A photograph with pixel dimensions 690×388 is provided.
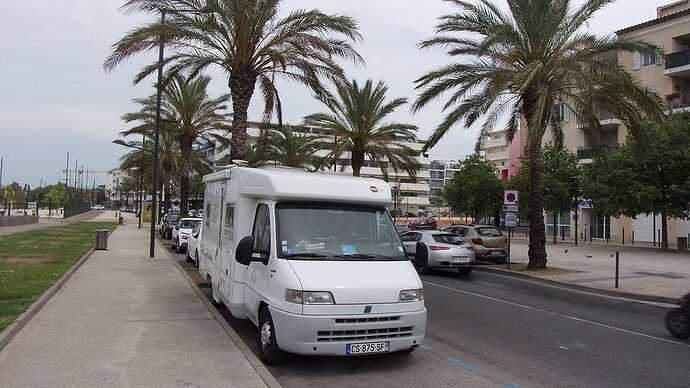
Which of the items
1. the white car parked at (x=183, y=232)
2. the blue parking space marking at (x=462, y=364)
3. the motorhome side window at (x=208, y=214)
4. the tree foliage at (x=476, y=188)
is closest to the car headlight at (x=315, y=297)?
the blue parking space marking at (x=462, y=364)

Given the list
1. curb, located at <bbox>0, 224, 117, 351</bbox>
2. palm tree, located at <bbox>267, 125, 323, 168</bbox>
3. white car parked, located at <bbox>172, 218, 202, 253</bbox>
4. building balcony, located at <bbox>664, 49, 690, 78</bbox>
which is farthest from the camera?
building balcony, located at <bbox>664, 49, 690, 78</bbox>

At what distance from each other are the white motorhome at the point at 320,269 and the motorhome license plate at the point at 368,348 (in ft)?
0.04

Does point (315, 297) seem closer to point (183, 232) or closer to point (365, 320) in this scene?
point (365, 320)

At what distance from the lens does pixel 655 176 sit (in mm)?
27578

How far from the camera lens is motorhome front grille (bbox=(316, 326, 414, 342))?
567 cm

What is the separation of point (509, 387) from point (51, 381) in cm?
465

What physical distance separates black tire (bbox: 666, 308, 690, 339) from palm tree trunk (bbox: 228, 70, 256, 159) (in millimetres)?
10892

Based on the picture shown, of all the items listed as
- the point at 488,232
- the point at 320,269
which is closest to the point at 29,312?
the point at 320,269

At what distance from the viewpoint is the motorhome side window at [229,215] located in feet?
26.6

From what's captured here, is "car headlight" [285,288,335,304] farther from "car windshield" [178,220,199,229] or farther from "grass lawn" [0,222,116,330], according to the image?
"car windshield" [178,220,199,229]

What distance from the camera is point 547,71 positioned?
1709 centimetres

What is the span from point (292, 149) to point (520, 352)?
28775 millimetres

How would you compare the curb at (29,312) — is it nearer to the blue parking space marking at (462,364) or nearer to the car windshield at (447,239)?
the blue parking space marking at (462,364)

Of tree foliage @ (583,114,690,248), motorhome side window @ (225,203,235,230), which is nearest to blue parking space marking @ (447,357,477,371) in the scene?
motorhome side window @ (225,203,235,230)
